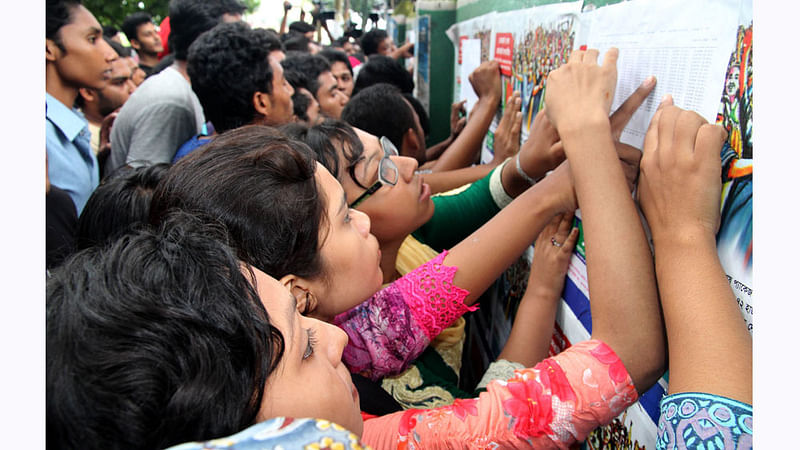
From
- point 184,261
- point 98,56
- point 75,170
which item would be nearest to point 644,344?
point 184,261

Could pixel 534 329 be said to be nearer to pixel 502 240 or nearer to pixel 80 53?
pixel 502 240

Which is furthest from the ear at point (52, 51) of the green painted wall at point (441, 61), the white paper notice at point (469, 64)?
the green painted wall at point (441, 61)

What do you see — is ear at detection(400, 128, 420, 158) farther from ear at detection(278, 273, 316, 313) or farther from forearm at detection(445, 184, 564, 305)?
ear at detection(278, 273, 316, 313)

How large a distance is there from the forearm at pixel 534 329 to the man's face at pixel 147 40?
4.69 metres

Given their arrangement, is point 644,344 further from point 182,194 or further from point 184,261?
point 182,194

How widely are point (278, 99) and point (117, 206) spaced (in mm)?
1146

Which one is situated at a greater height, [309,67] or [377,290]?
[309,67]

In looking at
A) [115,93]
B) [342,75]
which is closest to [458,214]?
[342,75]

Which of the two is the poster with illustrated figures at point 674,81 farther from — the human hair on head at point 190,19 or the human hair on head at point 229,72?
the human hair on head at point 190,19

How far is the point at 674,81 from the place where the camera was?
85 cm

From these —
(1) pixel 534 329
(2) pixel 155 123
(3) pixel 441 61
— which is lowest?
(1) pixel 534 329

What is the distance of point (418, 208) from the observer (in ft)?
4.80

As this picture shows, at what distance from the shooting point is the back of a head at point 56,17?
1.85 meters

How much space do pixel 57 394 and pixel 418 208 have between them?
3.54 ft
